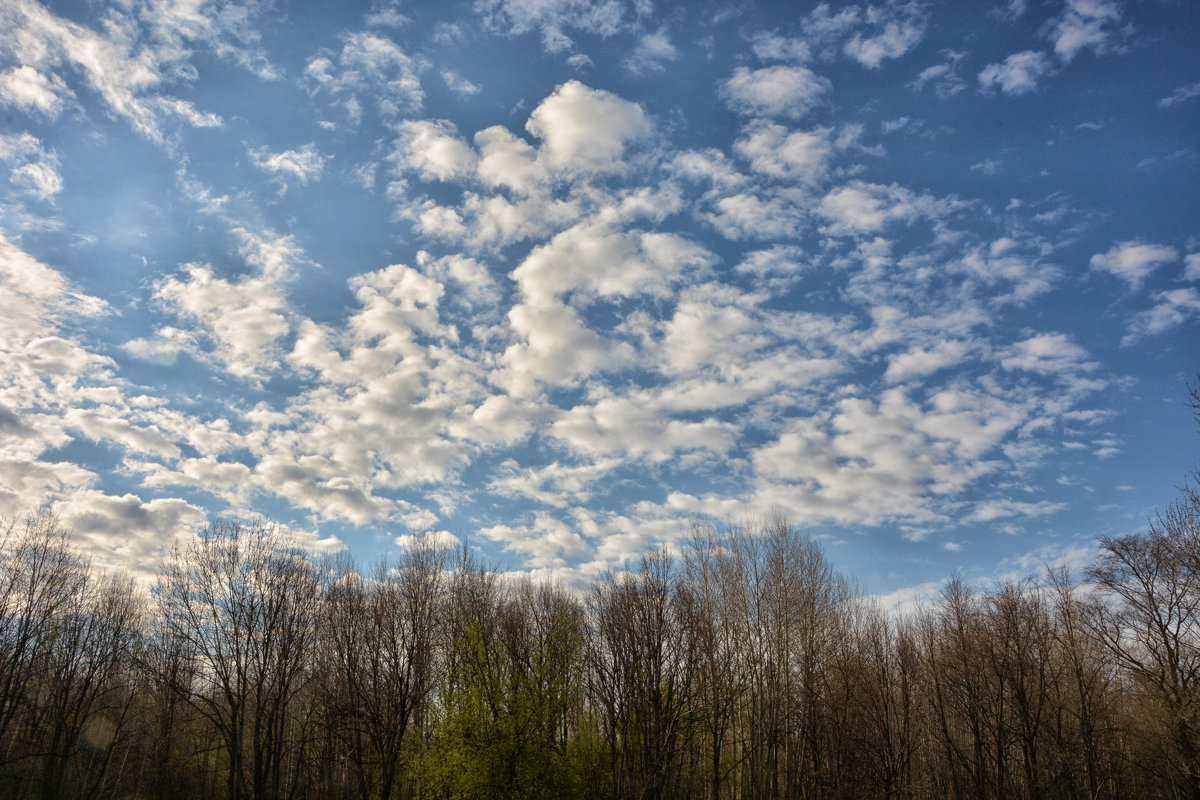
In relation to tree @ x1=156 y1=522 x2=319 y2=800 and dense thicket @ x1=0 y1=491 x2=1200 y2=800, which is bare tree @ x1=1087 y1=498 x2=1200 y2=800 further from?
tree @ x1=156 y1=522 x2=319 y2=800

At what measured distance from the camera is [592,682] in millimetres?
33500

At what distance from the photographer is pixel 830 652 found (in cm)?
3969

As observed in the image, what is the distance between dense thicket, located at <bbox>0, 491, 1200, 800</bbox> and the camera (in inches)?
1210

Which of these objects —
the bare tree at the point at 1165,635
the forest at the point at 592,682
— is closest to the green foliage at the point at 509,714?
the forest at the point at 592,682

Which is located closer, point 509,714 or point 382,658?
point 509,714

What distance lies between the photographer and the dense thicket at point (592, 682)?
101 feet

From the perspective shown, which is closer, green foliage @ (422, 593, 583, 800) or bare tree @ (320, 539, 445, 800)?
green foliage @ (422, 593, 583, 800)

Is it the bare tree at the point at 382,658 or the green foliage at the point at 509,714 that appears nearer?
the green foliage at the point at 509,714

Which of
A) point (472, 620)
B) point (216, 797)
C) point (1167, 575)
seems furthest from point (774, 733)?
point (216, 797)

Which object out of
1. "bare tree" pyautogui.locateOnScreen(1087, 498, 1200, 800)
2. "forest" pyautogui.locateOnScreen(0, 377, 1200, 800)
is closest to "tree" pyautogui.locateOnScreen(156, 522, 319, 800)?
"forest" pyautogui.locateOnScreen(0, 377, 1200, 800)

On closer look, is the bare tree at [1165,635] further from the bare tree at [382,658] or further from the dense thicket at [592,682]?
the bare tree at [382,658]

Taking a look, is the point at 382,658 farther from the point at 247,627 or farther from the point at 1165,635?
the point at 1165,635

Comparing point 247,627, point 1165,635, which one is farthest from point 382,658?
point 1165,635

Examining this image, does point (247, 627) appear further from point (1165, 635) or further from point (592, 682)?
point (1165, 635)
